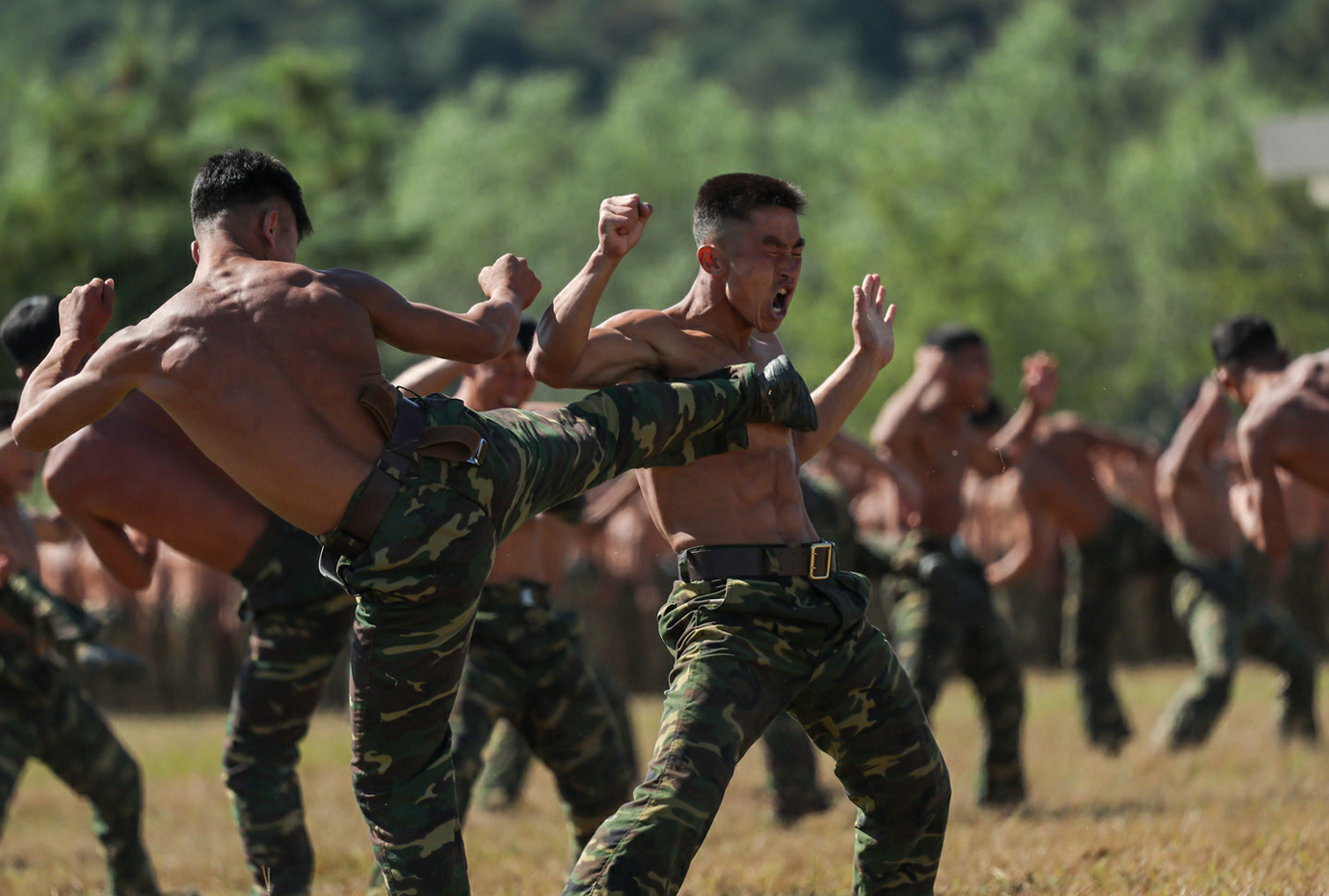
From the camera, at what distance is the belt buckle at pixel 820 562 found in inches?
169

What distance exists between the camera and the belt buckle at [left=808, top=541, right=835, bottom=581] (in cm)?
430

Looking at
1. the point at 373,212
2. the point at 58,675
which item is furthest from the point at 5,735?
the point at 373,212

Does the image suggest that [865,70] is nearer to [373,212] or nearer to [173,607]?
[373,212]

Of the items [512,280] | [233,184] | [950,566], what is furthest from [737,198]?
[950,566]

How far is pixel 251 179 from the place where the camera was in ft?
13.8

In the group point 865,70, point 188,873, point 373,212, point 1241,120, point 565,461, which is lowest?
point 188,873

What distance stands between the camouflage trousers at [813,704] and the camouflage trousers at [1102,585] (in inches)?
225

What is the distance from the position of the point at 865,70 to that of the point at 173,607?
87.5 metres

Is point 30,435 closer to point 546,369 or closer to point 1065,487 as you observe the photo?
point 546,369

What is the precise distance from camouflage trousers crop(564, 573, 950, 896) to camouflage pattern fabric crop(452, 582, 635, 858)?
1.46 m

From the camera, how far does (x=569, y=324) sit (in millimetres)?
4156

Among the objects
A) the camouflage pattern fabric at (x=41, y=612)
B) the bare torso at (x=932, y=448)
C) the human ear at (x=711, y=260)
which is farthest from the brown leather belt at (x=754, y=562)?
the bare torso at (x=932, y=448)

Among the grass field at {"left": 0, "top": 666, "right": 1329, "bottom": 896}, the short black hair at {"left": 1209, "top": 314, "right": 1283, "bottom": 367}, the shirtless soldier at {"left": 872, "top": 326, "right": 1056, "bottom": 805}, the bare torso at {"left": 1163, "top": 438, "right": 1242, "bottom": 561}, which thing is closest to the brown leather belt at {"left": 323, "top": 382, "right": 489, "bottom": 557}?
the grass field at {"left": 0, "top": 666, "right": 1329, "bottom": 896}

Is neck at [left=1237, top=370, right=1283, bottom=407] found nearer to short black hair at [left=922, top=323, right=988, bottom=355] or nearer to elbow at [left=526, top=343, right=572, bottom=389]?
short black hair at [left=922, top=323, right=988, bottom=355]
